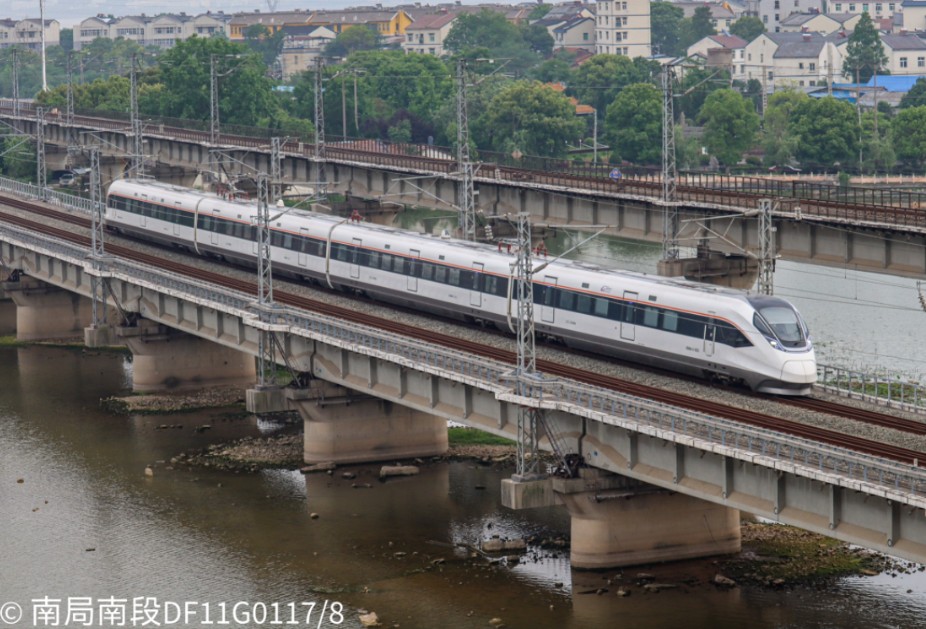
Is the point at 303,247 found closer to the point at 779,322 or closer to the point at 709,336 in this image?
the point at 709,336

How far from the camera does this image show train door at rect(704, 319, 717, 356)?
59844mm

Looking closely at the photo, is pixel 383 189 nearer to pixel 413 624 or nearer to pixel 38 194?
pixel 38 194

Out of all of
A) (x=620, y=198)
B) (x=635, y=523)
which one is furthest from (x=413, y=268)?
(x=635, y=523)

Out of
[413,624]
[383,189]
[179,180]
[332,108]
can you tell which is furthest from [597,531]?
[332,108]

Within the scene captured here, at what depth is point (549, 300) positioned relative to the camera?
67.8 meters

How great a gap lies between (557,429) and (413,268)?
2029cm

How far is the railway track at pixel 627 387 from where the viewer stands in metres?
51.8

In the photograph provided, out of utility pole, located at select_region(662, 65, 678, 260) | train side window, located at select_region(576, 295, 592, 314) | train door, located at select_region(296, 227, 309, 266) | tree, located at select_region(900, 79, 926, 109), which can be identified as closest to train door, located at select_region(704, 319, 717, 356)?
train side window, located at select_region(576, 295, 592, 314)

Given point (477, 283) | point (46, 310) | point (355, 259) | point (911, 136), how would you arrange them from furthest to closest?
point (911, 136) → point (46, 310) → point (355, 259) → point (477, 283)

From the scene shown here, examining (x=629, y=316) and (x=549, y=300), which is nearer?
(x=629, y=316)

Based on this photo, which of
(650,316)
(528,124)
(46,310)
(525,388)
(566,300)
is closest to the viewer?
(525,388)

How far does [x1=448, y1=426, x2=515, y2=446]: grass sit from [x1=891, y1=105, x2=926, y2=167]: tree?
96158 mm

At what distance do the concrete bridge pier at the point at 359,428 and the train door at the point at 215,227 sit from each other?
892 inches

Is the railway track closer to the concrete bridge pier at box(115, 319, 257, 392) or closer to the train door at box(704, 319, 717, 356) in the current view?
the train door at box(704, 319, 717, 356)
